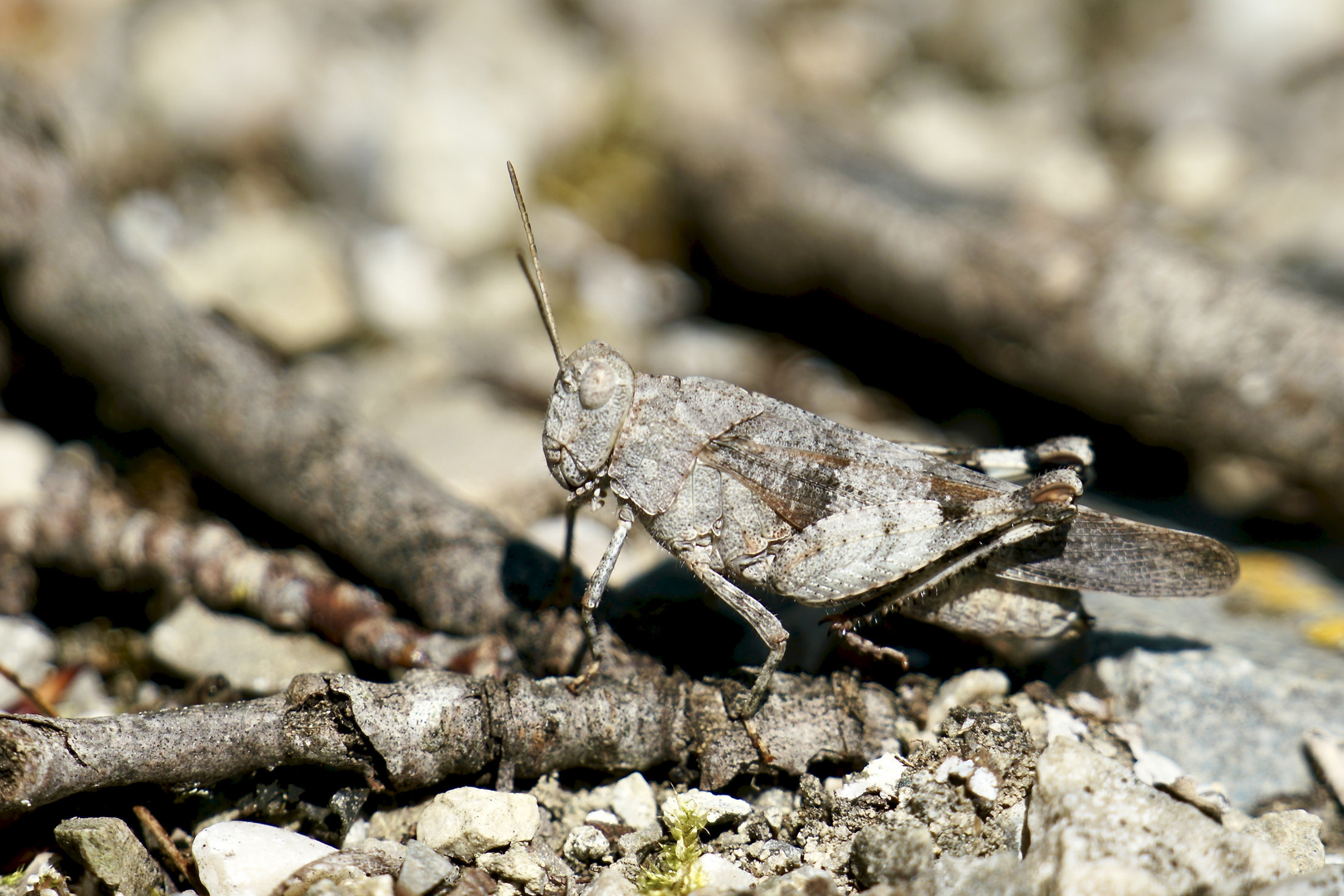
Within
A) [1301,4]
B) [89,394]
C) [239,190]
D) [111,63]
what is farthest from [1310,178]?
[111,63]

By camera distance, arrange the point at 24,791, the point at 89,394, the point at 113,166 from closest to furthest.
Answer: the point at 24,791 < the point at 89,394 < the point at 113,166

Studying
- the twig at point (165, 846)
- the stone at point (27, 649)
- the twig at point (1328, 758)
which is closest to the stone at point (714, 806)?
the twig at point (165, 846)

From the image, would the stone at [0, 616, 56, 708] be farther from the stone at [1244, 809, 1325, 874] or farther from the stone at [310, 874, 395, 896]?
the stone at [1244, 809, 1325, 874]

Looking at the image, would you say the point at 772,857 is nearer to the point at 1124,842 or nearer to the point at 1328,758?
the point at 1124,842

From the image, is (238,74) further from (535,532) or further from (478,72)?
(535,532)

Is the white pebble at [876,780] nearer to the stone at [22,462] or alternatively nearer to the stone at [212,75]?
the stone at [22,462]

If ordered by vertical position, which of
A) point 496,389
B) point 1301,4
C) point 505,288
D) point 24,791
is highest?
point 1301,4

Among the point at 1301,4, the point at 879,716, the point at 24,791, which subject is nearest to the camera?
the point at 24,791
